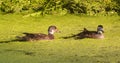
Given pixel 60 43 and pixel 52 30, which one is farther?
pixel 52 30

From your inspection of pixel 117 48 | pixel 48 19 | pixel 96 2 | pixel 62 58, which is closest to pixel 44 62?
pixel 62 58

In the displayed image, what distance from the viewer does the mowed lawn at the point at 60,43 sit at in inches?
296

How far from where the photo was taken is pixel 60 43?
29.0 feet

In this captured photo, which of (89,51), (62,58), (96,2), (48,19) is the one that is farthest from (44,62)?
(96,2)

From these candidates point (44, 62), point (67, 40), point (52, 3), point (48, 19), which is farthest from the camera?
point (52, 3)

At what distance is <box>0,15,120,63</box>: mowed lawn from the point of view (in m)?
7.51

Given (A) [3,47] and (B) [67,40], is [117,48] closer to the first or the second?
(B) [67,40]

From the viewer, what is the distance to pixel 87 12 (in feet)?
38.1

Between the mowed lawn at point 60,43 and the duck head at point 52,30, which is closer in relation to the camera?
the mowed lawn at point 60,43

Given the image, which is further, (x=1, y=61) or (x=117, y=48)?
(x=117, y=48)

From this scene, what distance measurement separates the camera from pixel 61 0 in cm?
1193

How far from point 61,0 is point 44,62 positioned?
4.89 m

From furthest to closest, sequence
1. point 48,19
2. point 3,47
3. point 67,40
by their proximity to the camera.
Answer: point 48,19 < point 67,40 < point 3,47

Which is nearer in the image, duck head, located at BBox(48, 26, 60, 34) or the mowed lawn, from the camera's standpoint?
the mowed lawn
